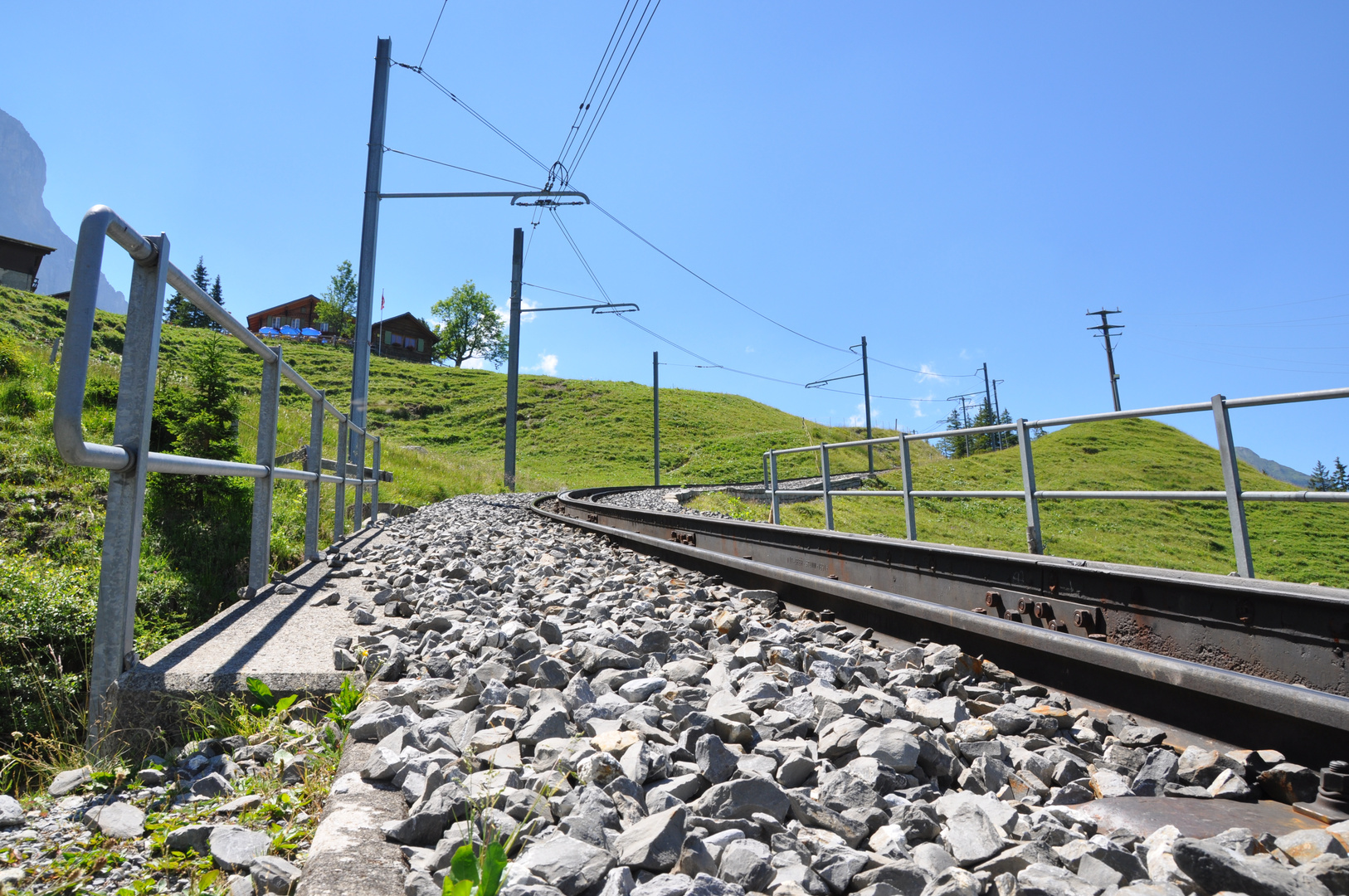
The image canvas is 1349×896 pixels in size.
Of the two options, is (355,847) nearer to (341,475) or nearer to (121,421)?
(121,421)

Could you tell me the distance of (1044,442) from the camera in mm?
53781

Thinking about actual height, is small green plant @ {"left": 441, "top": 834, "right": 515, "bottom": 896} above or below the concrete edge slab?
above

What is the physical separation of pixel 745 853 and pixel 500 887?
1.44ft

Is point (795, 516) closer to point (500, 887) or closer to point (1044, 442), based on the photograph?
point (500, 887)

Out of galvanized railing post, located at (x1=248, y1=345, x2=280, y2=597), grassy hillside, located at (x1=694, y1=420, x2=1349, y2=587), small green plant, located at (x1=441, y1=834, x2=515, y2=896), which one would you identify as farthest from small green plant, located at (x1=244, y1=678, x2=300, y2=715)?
grassy hillside, located at (x1=694, y1=420, x2=1349, y2=587)

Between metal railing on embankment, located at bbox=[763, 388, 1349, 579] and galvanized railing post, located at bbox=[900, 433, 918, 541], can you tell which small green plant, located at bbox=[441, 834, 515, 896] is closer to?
metal railing on embankment, located at bbox=[763, 388, 1349, 579]

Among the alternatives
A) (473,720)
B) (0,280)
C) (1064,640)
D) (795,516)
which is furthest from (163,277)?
(0,280)

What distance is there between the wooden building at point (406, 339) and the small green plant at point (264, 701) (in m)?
84.0

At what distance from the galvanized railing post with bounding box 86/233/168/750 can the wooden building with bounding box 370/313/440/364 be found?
8342cm

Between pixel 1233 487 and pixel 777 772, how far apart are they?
4.11m

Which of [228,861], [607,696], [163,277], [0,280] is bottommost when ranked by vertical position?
A: [228,861]

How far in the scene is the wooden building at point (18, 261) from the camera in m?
37.3

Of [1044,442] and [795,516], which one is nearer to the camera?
[795,516]

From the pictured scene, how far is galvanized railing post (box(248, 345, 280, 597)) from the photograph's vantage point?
12.7 ft
